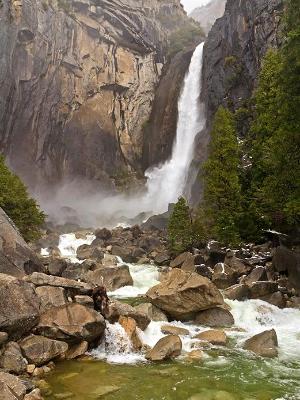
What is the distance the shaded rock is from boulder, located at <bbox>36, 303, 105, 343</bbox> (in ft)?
29.8

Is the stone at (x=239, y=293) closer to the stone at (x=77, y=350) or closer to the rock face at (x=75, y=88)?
the stone at (x=77, y=350)

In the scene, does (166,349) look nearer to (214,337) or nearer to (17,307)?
(214,337)

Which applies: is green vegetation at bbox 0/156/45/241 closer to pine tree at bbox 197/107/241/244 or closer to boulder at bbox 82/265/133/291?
boulder at bbox 82/265/133/291

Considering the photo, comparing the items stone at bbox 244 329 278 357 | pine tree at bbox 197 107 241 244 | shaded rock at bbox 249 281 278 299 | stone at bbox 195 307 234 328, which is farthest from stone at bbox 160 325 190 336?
pine tree at bbox 197 107 241 244

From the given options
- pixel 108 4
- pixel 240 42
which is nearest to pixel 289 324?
pixel 240 42

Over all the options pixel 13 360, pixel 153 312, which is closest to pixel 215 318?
pixel 153 312

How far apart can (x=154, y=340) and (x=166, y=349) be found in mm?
1709

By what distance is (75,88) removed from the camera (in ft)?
218

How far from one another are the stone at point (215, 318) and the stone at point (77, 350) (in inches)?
213

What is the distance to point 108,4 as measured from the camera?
73000mm

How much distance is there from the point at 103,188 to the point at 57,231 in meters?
19.0

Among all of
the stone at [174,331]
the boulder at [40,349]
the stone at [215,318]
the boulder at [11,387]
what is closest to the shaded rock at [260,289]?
the stone at [215,318]

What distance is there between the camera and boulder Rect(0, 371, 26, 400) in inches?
399

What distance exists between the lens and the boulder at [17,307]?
43.5ft
